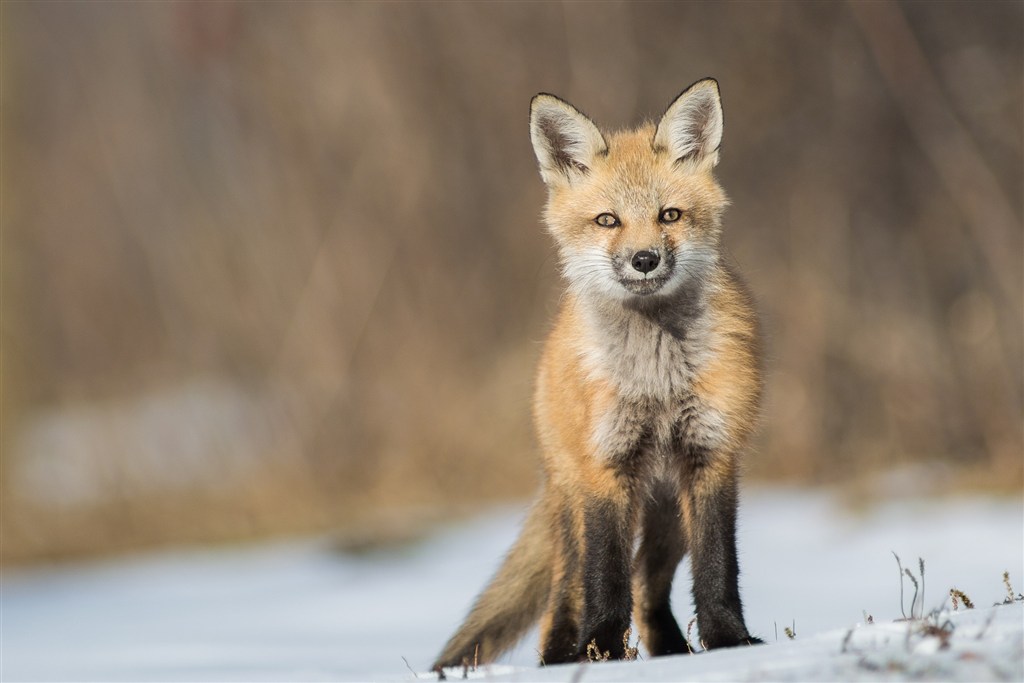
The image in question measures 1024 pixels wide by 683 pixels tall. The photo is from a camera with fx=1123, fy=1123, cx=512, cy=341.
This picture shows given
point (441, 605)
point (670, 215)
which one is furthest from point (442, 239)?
point (670, 215)

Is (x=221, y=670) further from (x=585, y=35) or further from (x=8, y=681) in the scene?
(x=585, y=35)

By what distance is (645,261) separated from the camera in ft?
10.5

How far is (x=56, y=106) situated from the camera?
11305mm

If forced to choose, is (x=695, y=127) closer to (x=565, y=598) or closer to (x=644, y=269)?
(x=644, y=269)

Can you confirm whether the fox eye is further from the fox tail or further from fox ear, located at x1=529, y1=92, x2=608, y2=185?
the fox tail

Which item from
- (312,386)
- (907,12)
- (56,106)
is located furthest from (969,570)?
(56,106)

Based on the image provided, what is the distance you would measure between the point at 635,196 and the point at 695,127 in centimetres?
40

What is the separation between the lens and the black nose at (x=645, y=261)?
3207 millimetres

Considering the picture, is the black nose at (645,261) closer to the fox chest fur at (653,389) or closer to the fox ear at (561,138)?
the fox chest fur at (653,389)

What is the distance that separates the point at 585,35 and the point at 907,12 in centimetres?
233

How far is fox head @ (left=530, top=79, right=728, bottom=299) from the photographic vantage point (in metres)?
3.29

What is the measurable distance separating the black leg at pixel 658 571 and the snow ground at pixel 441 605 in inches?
13.0

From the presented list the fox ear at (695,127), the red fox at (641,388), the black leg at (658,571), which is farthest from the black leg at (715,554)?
the fox ear at (695,127)

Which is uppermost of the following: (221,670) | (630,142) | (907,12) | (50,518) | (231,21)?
(231,21)
